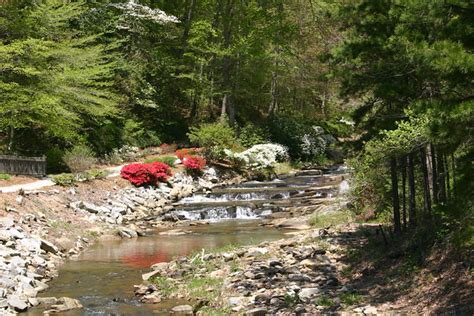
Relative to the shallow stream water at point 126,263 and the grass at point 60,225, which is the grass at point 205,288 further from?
the grass at point 60,225

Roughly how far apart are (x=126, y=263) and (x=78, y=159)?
13310mm

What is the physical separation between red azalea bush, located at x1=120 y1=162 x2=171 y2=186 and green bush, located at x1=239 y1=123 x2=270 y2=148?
1002 cm

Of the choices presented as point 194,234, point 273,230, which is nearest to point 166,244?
point 194,234

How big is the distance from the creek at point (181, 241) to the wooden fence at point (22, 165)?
6008 millimetres

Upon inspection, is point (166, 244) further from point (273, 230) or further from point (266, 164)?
point (266, 164)

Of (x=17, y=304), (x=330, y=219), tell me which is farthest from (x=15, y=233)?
(x=330, y=219)

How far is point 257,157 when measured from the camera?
33.7m

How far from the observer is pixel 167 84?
129ft

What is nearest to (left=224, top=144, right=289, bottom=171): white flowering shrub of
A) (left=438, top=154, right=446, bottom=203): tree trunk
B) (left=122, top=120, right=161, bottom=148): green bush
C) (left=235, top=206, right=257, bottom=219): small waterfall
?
(left=122, top=120, right=161, bottom=148): green bush

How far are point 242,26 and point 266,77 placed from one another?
181 inches

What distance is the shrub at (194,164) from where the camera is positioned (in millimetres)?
30750

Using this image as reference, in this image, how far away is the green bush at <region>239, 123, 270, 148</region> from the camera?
37.2 metres

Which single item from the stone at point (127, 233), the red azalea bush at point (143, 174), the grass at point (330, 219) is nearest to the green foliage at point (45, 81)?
the red azalea bush at point (143, 174)

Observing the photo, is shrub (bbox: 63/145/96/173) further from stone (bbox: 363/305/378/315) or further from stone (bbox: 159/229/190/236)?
stone (bbox: 363/305/378/315)
